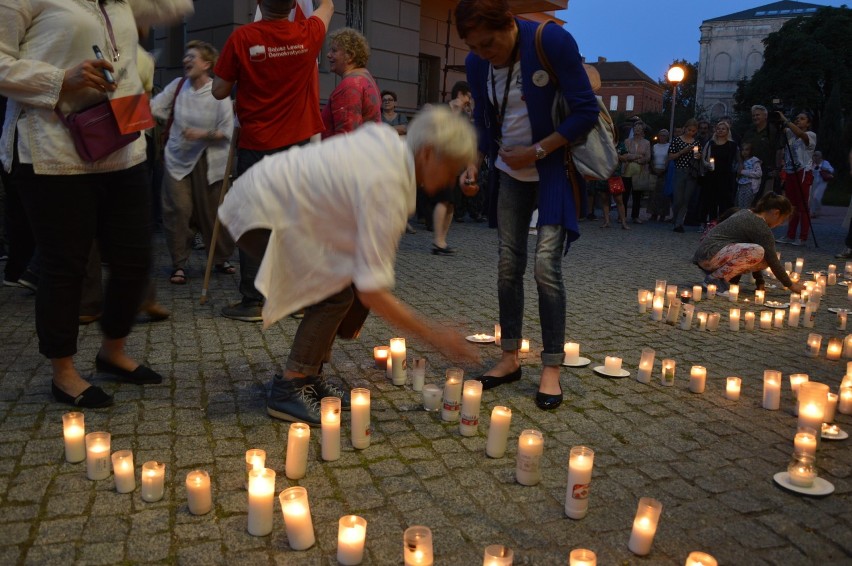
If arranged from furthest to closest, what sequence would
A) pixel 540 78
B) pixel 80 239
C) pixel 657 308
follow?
1. pixel 657 308
2. pixel 540 78
3. pixel 80 239

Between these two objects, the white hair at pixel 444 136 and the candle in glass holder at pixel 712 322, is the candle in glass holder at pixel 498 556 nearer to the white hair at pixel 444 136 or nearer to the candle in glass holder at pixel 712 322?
the white hair at pixel 444 136

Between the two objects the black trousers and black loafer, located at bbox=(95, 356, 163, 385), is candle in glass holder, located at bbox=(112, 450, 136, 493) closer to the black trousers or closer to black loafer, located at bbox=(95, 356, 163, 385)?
the black trousers

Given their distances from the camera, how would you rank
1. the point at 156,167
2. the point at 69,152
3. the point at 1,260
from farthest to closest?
the point at 156,167 → the point at 1,260 → the point at 69,152

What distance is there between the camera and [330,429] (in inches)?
122

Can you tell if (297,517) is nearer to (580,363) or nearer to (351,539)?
(351,539)

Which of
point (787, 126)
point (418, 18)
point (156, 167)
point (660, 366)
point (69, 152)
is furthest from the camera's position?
point (418, 18)

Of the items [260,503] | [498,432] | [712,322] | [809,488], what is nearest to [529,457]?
[498,432]

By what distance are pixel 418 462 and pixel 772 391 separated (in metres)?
2.14

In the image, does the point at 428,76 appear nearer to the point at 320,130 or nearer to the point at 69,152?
the point at 320,130

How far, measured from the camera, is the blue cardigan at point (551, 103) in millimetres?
3654

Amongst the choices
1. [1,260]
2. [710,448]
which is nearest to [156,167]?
[1,260]

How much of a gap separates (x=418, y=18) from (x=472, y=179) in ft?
42.1

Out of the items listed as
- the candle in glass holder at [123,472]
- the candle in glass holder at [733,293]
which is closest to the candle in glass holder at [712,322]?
the candle in glass holder at [733,293]

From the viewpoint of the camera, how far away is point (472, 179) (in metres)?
4.01
